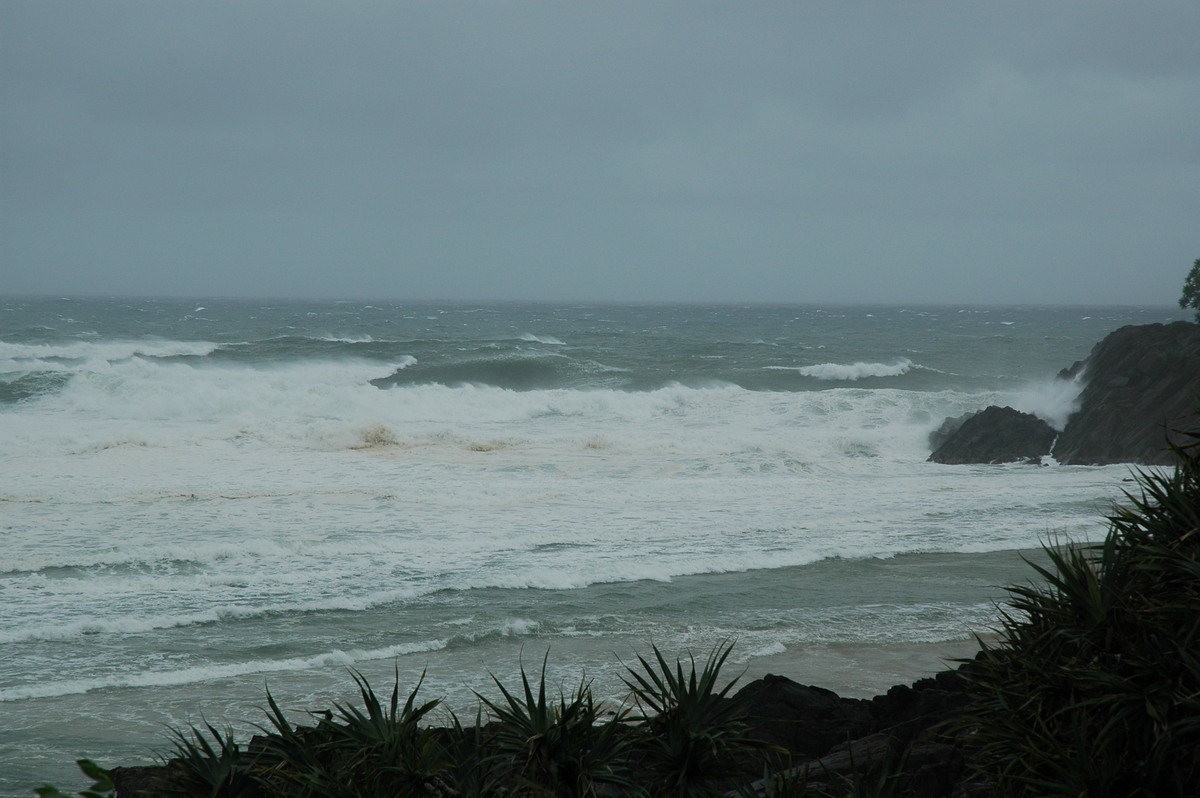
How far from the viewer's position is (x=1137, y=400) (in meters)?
24.7

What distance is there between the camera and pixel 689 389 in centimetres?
4212

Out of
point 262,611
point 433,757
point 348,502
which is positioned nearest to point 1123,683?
point 433,757

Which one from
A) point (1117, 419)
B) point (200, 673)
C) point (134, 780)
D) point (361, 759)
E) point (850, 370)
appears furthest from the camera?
point (850, 370)

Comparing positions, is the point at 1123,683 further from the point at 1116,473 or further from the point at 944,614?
the point at 1116,473

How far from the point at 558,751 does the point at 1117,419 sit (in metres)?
24.2

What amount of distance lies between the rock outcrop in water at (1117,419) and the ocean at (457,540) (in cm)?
137

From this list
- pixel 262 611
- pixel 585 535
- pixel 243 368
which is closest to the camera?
pixel 262 611

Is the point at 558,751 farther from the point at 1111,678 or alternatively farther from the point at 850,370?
the point at 850,370

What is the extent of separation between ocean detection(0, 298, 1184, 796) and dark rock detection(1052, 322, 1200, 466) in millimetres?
1305

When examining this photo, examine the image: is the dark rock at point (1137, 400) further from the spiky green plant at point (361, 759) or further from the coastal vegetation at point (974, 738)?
the spiky green plant at point (361, 759)

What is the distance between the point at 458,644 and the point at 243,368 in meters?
40.0

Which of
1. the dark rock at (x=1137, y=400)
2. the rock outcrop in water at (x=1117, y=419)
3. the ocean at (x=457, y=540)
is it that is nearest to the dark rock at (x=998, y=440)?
the rock outcrop in water at (x=1117, y=419)

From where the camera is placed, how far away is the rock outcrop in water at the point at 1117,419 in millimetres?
23375

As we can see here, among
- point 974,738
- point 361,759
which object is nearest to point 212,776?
point 361,759
